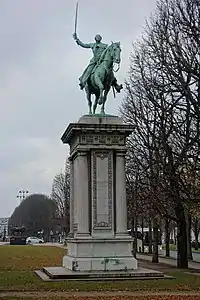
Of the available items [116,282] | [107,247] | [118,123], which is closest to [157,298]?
[116,282]

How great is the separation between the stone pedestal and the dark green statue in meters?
1.46

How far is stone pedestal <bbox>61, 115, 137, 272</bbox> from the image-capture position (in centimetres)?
2405

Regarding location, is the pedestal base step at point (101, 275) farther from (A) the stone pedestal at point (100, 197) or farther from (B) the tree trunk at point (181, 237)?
(B) the tree trunk at point (181, 237)

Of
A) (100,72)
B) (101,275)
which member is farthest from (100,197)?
(100,72)

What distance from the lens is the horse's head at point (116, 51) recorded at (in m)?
26.1

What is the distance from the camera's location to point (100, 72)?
1034 inches

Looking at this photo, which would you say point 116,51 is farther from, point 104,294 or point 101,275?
point 104,294

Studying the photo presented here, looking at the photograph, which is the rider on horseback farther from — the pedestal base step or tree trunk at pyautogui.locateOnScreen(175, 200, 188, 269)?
tree trunk at pyautogui.locateOnScreen(175, 200, 188, 269)

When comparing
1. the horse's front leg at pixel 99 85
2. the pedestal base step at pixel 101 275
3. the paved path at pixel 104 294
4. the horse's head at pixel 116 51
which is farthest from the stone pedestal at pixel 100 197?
the paved path at pixel 104 294

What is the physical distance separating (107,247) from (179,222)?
12.2 m

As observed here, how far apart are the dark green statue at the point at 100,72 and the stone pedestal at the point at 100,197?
1.46 meters

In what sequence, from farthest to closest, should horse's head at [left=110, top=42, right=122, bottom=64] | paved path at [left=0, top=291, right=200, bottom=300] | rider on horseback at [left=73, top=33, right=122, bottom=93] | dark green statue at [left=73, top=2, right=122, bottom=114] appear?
rider on horseback at [left=73, top=33, right=122, bottom=93]
dark green statue at [left=73, top=2, right=122, bottom=114]
horse's head at [left=110, top=42, right=122, bottom=64]
paved path at [left=0, top=291, right=200, bottom=300]

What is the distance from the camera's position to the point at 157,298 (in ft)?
56.8

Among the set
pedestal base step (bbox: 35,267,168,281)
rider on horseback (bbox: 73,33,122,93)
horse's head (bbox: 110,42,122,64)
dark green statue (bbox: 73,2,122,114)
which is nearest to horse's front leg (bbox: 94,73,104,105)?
dark green statue (bbox: 73,2,122,114)
